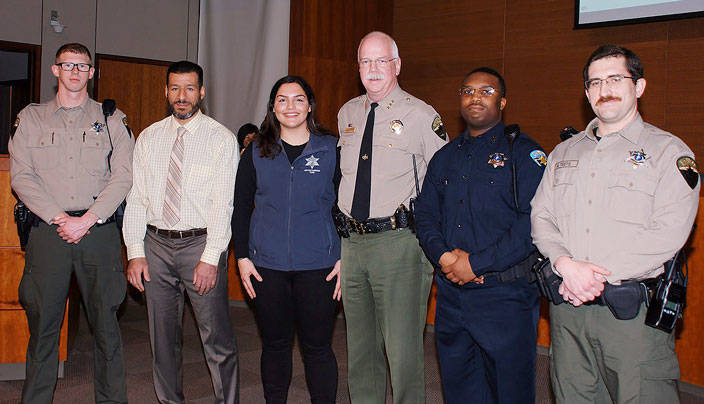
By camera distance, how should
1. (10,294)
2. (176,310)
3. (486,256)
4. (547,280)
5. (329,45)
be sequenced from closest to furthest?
(547,280), (486,256), (176,310), (10,294), (329,45)

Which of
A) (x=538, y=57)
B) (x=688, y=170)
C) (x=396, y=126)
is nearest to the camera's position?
(x=688, y=170)

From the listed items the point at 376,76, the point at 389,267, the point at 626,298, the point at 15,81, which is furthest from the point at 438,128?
the point at 15,81

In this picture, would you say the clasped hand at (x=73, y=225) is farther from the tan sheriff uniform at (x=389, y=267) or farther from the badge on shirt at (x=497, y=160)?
the badge on shirt at (x=497, y=160)

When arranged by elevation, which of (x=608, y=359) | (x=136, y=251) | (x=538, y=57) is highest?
(x=538, y=57)

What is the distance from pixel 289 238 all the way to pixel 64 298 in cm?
119

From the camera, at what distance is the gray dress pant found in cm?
301

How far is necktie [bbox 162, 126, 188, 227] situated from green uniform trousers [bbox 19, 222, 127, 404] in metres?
0.39

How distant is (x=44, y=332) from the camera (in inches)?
122

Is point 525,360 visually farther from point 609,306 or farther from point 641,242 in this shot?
point 641,242

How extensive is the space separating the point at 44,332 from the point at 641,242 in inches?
104

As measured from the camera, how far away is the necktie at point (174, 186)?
2.99 metres

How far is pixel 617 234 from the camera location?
2170 millimetres

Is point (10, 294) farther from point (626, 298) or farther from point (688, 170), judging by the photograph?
point (688, 170)

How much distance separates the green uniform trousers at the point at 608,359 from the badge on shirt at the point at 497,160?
1.88 ft
